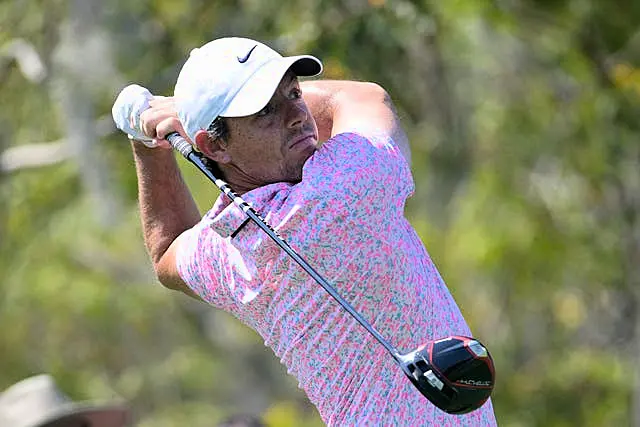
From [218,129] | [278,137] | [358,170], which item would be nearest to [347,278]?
[358,170]

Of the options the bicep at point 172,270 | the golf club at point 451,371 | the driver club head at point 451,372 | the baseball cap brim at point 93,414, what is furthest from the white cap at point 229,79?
the baseball cap brim at point 93,414

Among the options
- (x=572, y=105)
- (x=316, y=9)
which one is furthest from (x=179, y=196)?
(x=572, y=105)

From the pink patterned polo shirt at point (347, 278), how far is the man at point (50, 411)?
305 centimetres

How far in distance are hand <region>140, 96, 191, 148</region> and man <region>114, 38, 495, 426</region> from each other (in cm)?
10

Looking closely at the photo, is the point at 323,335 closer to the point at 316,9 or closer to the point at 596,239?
the point at 316,9

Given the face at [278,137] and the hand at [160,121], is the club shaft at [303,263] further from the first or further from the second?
the hand at [160,121]

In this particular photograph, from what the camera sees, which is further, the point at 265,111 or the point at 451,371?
the point at 265,111

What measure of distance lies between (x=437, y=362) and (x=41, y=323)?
1960 centimetres

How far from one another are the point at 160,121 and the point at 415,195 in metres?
14.7

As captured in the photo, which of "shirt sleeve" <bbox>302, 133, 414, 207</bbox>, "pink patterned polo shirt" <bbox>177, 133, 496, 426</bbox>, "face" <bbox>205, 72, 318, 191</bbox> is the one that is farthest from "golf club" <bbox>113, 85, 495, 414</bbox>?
"face" <bbox>205, 72, 318, 191</bbox>

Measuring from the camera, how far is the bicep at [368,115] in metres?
3.87

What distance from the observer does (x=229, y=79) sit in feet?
12.4

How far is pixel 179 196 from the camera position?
4.38m

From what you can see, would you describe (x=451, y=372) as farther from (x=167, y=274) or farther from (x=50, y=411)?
(x=50, y=411)
